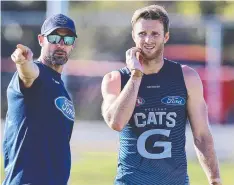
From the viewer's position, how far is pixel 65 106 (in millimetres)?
6355

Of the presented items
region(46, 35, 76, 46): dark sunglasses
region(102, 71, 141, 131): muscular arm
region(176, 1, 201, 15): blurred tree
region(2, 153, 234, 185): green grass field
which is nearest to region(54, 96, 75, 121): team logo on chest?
region(102, 71, 141, 131): muscular arm

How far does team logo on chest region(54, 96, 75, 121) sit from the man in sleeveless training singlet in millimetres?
237

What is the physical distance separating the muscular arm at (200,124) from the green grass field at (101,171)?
634cm

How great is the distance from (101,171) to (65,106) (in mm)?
8549

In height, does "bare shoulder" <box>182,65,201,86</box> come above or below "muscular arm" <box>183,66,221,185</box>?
above

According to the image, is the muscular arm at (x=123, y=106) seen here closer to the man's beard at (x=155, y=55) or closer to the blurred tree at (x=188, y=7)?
the man's beard at (x=155, y=55)

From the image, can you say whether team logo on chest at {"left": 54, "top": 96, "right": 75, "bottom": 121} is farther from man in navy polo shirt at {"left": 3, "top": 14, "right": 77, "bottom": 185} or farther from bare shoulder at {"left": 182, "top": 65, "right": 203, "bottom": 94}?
bare shoulder at {"left": 182, "top": 65, "right": 203, "bottom": 94}

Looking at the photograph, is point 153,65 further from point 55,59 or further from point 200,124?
point 55,59

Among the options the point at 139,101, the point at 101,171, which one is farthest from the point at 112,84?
the point at 101,171

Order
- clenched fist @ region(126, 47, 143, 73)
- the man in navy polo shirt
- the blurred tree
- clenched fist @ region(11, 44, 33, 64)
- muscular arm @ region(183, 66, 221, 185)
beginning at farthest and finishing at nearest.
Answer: the blurred tree → muscular arm @ region(183, 66, 221, 185) → clenched fist @ region(126, 47, 143, 73) → the man in navy polo shirt → clenched fist @ region(11, 44, 33, 64)

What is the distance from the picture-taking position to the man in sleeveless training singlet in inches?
254

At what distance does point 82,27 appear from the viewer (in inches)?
1078

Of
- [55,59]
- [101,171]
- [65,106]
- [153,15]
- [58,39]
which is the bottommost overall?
[65,106]

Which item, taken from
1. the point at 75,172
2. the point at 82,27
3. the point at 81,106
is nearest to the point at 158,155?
the point at 75,172
